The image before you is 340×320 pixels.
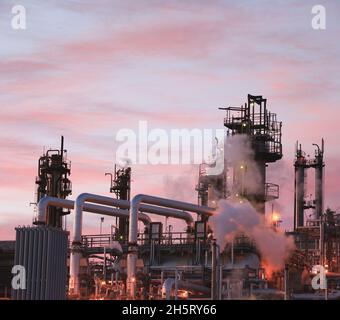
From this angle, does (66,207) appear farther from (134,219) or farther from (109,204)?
(134,219)

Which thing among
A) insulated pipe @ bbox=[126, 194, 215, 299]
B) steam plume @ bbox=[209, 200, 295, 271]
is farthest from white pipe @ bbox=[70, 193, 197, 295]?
steam plume @ bbox=[209, 200, 295, 271]

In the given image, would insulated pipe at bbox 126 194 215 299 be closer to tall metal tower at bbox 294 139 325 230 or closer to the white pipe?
the white pipe

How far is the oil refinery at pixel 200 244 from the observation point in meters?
64.1

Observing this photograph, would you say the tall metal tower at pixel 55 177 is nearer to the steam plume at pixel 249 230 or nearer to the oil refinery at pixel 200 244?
the oil refinery at pixel 200 244

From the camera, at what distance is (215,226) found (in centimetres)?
7481

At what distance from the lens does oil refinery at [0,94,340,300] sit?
210 feet

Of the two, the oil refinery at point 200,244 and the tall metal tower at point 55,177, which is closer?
the oil refinery at point 200,244

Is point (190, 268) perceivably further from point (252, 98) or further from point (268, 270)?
point (252, 98)

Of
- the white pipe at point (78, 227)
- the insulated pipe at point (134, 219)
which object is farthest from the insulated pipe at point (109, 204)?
the insulated pipe at point (134, 219)

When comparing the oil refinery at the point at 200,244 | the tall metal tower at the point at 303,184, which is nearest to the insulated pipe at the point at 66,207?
the oil refinery at the point at 200,244

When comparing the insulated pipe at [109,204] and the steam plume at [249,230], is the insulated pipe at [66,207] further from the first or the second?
the steam plume at [249,230]

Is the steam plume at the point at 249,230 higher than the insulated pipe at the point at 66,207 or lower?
lower

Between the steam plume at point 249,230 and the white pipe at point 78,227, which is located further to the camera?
the steam plume at point 249,230

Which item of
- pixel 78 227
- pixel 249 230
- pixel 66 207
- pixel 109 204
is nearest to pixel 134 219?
pixel 109 204
